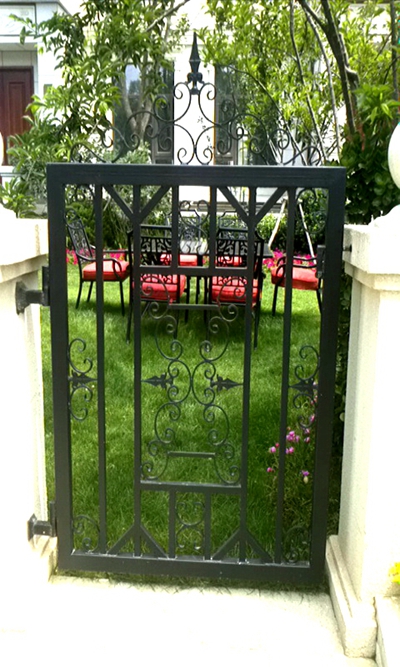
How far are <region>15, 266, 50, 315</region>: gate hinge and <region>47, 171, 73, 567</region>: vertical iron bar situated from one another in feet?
0.08

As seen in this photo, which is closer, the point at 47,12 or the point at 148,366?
the point at 148,366

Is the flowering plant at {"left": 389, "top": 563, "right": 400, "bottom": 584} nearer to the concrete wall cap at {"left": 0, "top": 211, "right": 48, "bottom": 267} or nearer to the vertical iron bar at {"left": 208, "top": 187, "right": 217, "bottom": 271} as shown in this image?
the vertical iron bar at {"left": 208, "top": 187, "right": 217, "bottom": 271}

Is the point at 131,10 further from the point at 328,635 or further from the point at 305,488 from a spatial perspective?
the point at 328,635

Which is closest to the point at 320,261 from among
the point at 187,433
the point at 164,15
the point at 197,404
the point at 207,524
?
Answer: the point at 207,524

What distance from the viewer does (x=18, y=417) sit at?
A: 2.37 m

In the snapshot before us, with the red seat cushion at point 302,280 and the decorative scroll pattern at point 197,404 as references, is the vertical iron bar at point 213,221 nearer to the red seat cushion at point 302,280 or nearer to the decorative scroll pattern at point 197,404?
the decorative scroll pattern at point 197,404

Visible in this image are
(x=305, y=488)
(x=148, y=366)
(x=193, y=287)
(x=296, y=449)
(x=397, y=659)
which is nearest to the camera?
(x=397, y=659)

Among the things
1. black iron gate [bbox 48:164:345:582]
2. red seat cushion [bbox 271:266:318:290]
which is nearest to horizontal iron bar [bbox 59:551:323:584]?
black iron gate [bbox 48:164:345:582]

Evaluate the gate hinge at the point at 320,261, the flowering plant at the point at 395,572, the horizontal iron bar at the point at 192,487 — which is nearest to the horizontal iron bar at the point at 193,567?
the horizontal iron bar at the point at 192,487

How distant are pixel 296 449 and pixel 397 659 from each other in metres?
1.59

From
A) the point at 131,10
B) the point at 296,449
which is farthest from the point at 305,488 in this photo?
the point at 131,10

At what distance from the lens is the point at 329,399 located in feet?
8.05

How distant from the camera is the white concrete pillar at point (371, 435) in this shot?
2.05 metres

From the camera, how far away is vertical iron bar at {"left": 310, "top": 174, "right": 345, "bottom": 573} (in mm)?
2314
